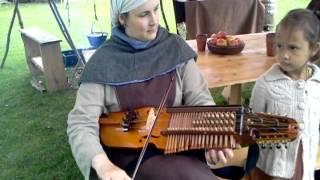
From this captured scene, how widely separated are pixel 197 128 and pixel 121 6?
0.56 metres

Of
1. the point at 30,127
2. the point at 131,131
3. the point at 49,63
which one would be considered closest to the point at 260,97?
the point at 131,131

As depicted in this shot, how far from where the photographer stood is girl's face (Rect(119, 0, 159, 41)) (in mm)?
1480

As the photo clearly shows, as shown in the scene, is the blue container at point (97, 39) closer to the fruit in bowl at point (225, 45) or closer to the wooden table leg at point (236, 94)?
the wooden table leg at point (236, 94)

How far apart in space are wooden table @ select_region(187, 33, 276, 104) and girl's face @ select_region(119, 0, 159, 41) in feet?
1.87

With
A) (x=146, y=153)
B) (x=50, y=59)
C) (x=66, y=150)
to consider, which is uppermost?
(x=146, y=153)

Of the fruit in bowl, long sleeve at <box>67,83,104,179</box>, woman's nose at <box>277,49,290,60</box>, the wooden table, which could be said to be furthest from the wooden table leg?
long sleeve at <box>67,83,104,179</box>

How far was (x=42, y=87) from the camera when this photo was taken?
411 cm

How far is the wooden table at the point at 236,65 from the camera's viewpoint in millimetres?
2062

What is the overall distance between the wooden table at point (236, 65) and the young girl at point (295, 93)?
0.41m

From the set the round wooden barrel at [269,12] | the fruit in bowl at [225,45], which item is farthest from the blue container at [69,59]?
the fruit in bowl at [225,45]

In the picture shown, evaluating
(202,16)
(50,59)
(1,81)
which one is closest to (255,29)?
(202,16)

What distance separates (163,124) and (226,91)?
2266 mm

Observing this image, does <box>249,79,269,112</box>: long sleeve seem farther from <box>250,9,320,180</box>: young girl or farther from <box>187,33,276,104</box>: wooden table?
<box>187,33,276,104</box>: wooden table

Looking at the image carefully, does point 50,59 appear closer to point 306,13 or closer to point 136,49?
point 136,49
